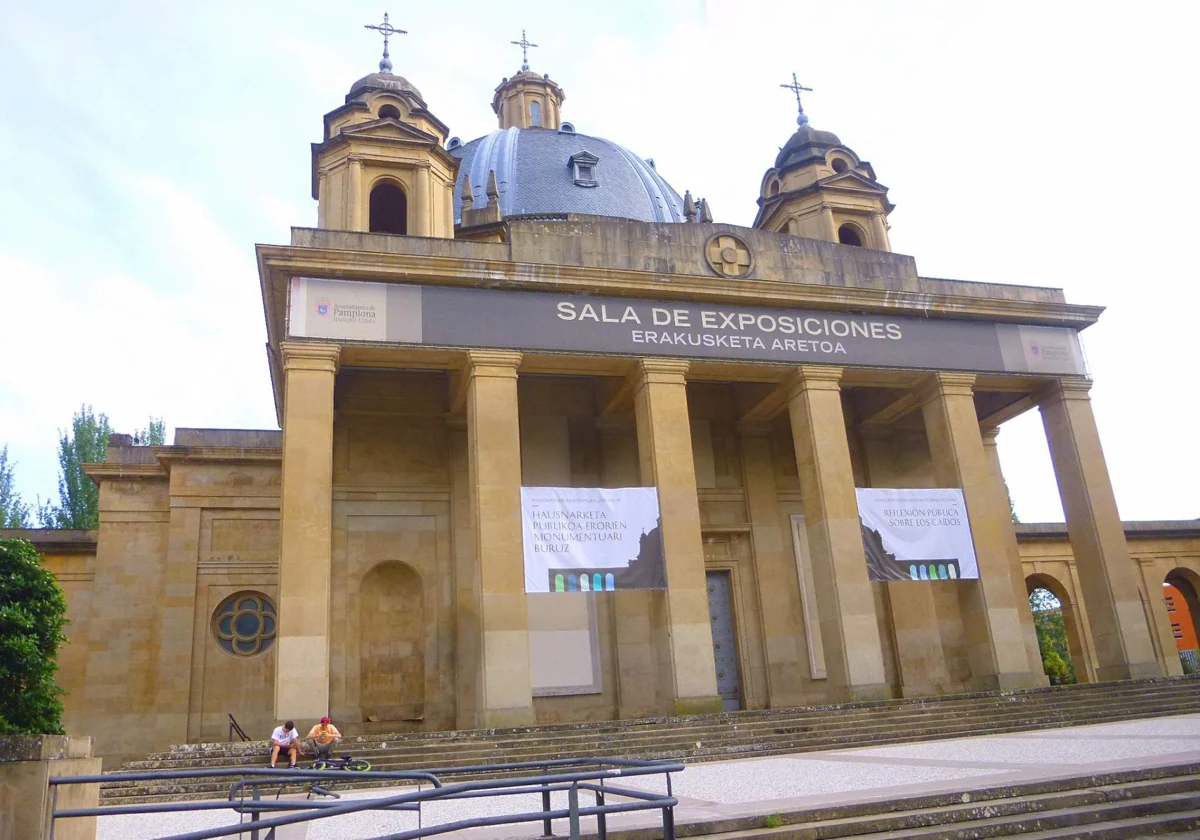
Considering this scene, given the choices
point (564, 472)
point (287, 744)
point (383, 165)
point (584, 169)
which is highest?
point (584, 169)

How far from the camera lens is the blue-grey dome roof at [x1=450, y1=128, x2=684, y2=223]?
33.6 metres

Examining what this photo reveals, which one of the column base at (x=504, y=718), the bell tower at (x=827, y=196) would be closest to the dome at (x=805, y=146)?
the bell tower at (x=827, y=196)

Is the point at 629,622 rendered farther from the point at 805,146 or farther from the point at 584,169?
the point at 584,169

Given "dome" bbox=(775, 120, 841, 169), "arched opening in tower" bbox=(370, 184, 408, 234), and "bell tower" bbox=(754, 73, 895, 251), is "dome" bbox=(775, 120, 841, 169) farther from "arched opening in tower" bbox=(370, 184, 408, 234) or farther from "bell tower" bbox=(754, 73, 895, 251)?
"arched opening in tower" bbox=(370, 184, 408, 234)

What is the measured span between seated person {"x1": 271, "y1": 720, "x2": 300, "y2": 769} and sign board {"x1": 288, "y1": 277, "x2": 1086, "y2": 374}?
7109mm

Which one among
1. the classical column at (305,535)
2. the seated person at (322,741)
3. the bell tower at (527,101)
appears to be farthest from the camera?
the bell tower at (527,101)

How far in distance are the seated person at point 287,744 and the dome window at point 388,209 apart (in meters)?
12.5

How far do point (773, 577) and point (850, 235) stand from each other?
32.4ft

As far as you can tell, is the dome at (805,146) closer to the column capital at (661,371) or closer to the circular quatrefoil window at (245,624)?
the column capital at (661,371)

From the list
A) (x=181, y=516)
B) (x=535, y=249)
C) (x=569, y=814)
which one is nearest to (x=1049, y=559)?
(x=535, y=249)

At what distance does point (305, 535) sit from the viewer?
15.8 metres

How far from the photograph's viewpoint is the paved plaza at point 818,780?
8.02 metres

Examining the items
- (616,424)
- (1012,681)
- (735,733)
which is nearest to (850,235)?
(616,424)

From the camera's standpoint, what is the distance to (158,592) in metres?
21.6
